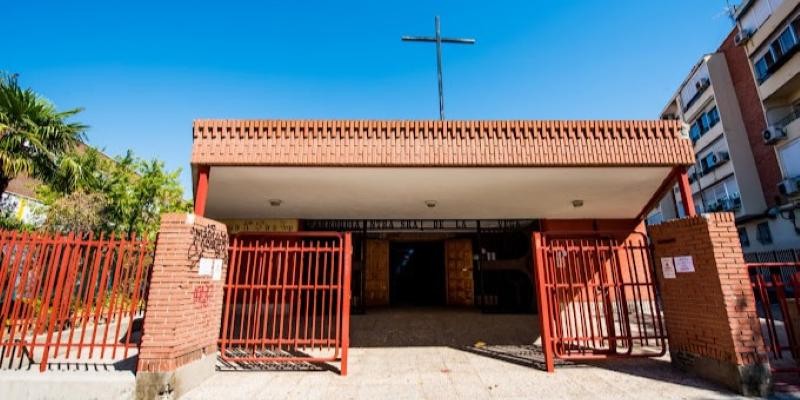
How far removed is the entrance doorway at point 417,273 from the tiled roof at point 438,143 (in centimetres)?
819

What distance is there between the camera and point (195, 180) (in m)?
6.71

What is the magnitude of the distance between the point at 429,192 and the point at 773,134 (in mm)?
20955

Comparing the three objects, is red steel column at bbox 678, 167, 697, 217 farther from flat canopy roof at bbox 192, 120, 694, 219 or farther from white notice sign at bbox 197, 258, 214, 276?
white notice sign at bbox 197, 258, 214, 276

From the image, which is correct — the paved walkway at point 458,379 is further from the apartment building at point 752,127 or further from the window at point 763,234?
the window at point 763,234

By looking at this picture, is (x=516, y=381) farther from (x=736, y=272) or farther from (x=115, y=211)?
(x=115, y=211)

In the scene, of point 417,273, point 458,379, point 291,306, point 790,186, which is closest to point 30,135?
point 291,306

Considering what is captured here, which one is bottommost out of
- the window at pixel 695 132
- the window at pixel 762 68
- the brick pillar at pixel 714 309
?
the brick pillar at pixel 714 309

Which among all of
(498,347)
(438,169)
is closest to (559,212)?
(498,347)

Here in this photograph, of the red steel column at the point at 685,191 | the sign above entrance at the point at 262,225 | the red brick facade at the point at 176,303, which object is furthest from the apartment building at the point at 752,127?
the red brick facade at the point at 176,303

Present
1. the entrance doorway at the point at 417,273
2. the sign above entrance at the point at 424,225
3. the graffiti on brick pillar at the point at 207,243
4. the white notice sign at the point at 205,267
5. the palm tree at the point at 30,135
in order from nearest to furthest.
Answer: the graffiti on brick pillar at the point at 207,243 → the white notice sign at the point at 205,267 → the palm tree at the point at 30,135 → the sign above entrance at the point at 424,225 → the entrance doorway at the point at 417,273

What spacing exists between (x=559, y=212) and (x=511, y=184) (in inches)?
153

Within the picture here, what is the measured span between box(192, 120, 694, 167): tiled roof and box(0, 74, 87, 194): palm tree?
799 cm

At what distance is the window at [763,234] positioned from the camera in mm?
18719

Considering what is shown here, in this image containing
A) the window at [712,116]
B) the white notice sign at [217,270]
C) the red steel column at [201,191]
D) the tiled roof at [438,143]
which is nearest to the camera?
the white notice sign at [217,270]
